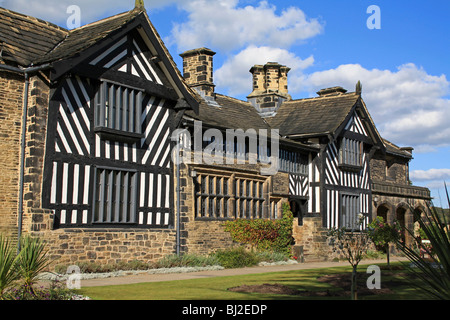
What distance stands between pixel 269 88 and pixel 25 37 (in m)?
15.4

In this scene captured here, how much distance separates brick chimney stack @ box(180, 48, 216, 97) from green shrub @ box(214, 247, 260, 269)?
8.18 metres

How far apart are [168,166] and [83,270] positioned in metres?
4.94

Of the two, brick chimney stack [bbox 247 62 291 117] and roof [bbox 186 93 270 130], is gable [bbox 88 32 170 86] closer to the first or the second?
roof [bbox 186 93 270 130]

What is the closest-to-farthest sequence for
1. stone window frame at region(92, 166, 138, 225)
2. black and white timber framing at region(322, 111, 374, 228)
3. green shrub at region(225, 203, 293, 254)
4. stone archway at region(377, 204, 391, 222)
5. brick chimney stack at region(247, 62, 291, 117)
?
stone window frame at region(92, 166, 138, 225)
green shrub at region(225, 203, 293, 254)
black and white timber framing at region(322, 111, 374, 228)
brick chimney stack at region(247, 62, 291, 117)
stone archway at region(377, 204, 391, 222)

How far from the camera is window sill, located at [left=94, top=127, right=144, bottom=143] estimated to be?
15516 millimetres

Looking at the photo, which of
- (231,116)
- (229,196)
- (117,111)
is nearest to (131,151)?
(117,111)

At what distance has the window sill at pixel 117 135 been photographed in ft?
50.9

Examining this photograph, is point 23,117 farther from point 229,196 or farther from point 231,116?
point 231,116

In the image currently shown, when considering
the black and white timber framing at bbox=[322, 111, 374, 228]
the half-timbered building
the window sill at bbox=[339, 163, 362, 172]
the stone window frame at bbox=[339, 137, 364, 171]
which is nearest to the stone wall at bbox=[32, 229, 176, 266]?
the half-timbered building

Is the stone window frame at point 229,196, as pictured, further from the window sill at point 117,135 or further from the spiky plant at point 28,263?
the spiky plant at point 28,263

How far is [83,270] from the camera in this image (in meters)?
14.3

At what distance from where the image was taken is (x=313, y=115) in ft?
88.8

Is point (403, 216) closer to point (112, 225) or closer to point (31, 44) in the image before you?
point (112, 225)
